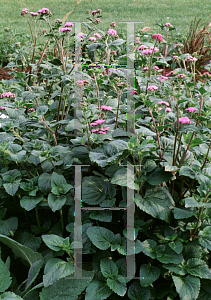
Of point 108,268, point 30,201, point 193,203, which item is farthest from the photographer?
point 30,201

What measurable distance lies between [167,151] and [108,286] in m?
0.59

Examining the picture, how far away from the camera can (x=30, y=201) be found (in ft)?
3.91

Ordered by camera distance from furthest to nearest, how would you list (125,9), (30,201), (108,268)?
(125,9)
(30,201)
(108,268)

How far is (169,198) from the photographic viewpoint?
1.16 meters

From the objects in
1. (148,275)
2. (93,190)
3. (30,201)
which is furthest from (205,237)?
(30,201)

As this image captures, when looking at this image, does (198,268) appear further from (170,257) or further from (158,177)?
(158,177)

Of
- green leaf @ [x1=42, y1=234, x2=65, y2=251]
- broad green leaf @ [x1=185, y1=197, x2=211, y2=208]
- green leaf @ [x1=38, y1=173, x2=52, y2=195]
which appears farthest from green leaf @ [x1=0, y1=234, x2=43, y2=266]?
broad green leaf @ [x1=185, y1=197, x2=211, y2=208]

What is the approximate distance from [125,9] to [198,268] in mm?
9061

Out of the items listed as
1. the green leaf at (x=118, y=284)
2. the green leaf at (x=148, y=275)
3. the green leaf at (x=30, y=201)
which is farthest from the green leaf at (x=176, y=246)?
the green leaf at (x=30, y=201)

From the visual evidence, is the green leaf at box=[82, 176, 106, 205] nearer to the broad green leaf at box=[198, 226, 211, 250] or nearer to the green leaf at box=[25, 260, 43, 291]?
the green leaf at box=[25, 260, 43, 291]

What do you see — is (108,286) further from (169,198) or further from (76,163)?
(76,163)

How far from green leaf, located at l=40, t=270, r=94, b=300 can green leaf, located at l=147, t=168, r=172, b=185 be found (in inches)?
16.6

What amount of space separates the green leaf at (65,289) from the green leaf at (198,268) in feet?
1.20

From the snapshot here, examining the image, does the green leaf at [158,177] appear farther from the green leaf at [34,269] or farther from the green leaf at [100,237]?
the green leaf at [34,269]
